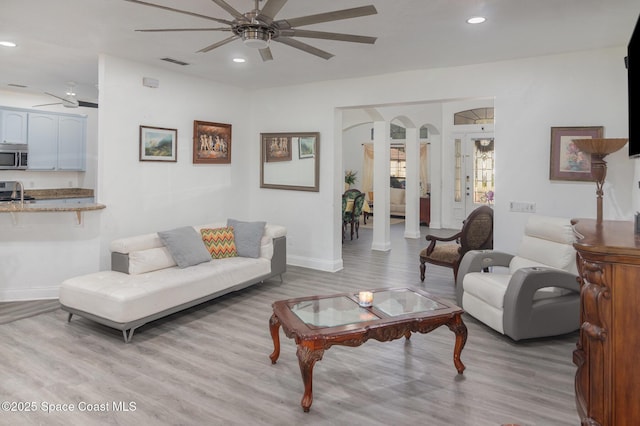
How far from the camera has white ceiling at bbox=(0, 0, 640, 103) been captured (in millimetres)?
3334

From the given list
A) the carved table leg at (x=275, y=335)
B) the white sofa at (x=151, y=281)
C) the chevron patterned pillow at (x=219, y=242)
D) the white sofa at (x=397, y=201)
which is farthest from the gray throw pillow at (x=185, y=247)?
the white sofa at (x=397, y=201)

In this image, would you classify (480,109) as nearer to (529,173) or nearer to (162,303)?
(529,173)

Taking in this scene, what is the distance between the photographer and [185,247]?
15.3ft

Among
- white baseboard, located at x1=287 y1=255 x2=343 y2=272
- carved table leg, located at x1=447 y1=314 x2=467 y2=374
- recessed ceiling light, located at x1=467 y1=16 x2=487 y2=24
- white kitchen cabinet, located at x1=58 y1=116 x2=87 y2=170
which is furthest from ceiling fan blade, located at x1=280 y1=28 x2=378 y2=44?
white kitchen cabinet, located at x1=58 y1=116 x2=87 y2=170

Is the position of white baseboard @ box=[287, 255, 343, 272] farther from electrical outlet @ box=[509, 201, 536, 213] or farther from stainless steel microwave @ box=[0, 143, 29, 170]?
stainless steel microwave @ box=[0, 143, 29, 170]

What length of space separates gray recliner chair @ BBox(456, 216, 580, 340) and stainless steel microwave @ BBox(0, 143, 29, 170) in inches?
277

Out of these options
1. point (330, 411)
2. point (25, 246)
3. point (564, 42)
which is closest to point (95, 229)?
point (25, 246)

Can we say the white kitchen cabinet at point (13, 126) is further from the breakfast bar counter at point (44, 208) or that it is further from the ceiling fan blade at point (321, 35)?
the ceiling fan blade at point (321, 35)

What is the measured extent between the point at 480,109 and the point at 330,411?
935 centimetres

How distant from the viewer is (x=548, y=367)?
3.23m

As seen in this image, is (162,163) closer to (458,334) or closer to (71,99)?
(71,99)

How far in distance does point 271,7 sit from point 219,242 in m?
3.18

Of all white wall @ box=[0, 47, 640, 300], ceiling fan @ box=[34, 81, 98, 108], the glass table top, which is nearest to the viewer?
the glass table top

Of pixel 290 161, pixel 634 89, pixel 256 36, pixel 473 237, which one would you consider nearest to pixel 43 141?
pixel 290 161
